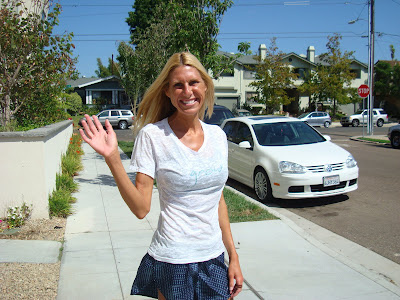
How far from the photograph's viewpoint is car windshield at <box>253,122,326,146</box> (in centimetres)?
835

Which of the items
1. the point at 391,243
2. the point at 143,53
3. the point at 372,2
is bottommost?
the point at 391,243

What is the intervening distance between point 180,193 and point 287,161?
225 inches

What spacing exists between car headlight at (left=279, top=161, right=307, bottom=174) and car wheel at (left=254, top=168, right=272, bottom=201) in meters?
0.43

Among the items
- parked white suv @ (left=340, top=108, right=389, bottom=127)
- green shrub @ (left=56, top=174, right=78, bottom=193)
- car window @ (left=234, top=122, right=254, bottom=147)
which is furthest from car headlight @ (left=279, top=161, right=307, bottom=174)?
parked white suv @ (left=340, top=108, right=389, bottom=127)

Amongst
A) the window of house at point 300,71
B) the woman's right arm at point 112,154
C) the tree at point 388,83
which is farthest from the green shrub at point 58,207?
the tree at point 388,83

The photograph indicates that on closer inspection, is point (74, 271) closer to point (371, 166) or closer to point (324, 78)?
point (371, 166)

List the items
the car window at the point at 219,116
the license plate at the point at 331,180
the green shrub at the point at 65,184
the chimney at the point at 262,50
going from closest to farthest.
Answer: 1. the license plate at the point at 331,180
2. the green shrub at the point at 65,184
3. the car window at the point at 219,116
4. the chimney at the point at 262,50

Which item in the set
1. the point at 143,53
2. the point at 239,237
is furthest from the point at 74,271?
the point at 143,53

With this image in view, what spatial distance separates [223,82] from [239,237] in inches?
1625

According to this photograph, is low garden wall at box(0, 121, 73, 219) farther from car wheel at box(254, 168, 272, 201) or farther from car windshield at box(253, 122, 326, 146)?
car windshield at box(253, 122, 326, 146)

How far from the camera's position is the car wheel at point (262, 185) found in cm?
766

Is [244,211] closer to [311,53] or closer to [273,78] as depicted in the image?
[273,78]

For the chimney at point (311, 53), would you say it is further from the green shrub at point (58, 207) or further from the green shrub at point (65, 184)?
the green shrub at point (58, 207)

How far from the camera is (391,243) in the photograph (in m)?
5.43
